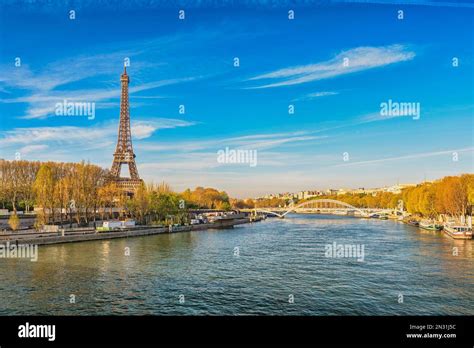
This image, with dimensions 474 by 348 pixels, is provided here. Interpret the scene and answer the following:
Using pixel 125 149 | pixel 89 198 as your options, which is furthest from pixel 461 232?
pixel 125 149

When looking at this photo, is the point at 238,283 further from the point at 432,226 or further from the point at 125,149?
the point at 125,149

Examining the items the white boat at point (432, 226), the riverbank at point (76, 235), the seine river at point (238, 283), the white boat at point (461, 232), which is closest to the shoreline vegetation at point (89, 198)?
the white boat at point (432, 226)

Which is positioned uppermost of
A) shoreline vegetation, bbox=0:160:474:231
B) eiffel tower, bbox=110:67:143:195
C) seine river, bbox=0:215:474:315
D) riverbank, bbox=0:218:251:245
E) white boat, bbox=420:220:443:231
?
eiffel tower, bbox=110:67:143:195

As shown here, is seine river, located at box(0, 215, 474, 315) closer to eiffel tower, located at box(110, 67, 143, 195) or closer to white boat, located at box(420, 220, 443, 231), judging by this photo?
white boat, located at box(420, 220, 443, 231)

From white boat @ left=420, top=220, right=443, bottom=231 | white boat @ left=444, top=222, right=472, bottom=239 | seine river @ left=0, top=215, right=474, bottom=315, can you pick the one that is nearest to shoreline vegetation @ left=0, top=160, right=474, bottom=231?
white boat @ left=420, top=220, right=443, bottom=231

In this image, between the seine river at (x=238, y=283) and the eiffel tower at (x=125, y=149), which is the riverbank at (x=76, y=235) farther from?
the eiffel tower at (x=125, y=149)

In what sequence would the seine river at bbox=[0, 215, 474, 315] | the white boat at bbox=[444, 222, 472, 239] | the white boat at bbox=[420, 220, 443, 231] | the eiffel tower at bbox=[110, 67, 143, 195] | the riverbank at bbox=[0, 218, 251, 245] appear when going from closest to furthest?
the seine river at bbox=[0, 215, 474, 315] → the riverbank at bbox=[0, 218, 251, 245] → the white boat at bbox=[444, 222, 472, 239] → the white boat at bbox=[420, 220, 443, 231] → the eiffel tower at bbox=[110, 67, 143, 195]

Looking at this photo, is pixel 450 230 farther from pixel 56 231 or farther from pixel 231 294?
pixel 56 231
